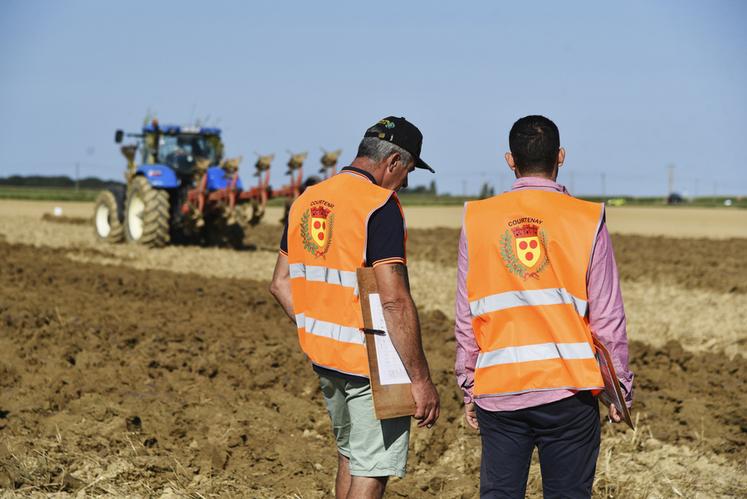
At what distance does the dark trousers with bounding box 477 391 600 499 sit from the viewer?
3.00m

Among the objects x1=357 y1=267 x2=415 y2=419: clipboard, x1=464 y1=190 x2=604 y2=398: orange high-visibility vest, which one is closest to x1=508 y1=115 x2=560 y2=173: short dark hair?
x1=464 y1=190 x2=604 y2=398: orange high-visibility vest

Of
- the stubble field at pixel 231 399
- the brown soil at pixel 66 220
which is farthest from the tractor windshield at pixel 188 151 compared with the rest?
the brown soil at pixel 66 220

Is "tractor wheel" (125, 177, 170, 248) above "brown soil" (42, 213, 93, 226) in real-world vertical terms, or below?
above

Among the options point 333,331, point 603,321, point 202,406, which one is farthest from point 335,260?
point 202,406

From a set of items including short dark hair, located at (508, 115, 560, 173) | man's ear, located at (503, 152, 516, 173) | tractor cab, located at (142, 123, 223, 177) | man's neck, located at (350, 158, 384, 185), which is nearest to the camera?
short dark hair, located at (508, 115, 560, 173)

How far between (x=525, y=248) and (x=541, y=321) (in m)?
0.24

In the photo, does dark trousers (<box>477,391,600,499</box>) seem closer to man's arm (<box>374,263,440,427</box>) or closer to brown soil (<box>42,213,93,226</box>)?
man's arm (<box>374,263,440,427</box>)

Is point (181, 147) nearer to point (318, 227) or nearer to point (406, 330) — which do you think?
point (318, 227)

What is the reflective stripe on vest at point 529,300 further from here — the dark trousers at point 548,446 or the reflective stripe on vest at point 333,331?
the reflective stripe on vest at point 333,331

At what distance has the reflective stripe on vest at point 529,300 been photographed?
120 inches

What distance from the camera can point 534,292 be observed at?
306 cm

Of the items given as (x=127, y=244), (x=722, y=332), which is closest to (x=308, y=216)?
(x=722, y=332)

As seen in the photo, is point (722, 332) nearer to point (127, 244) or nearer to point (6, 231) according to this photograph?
point (127, 244)

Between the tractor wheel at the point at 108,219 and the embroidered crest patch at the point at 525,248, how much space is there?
1661 cm
